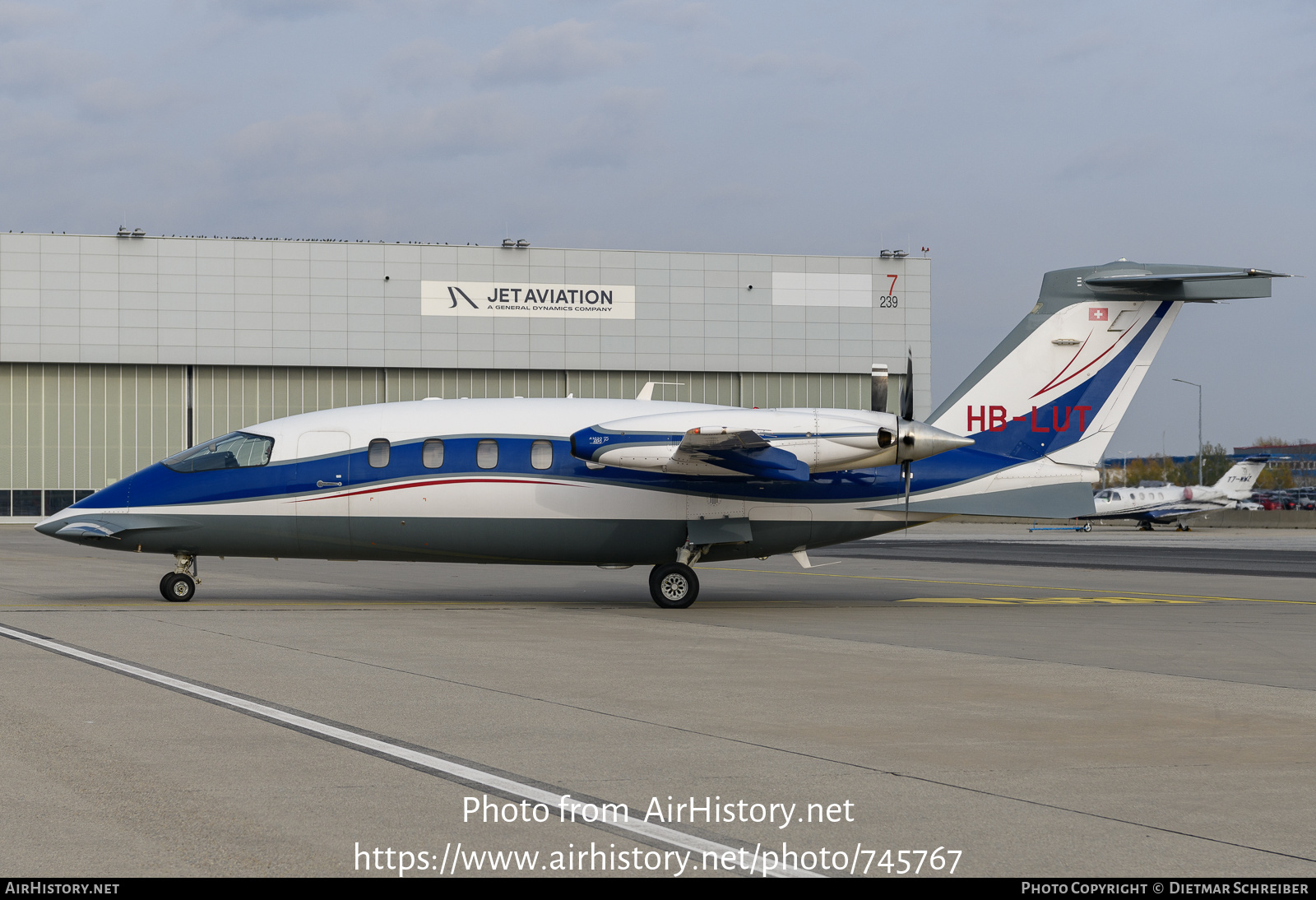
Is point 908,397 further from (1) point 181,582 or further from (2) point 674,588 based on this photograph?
(1) point 181,582

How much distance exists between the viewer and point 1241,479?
79.8 meters

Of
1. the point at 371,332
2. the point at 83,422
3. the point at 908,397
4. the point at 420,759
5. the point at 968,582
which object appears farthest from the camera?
the point at 371,332

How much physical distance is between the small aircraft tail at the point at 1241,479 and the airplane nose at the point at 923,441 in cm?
6580

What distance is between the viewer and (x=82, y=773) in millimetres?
7836

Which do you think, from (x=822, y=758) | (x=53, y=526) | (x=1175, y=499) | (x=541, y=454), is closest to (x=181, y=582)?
(x=53, y=526)

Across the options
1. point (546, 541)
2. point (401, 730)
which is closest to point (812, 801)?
point (401, 730)

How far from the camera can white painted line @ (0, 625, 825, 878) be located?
20.7ft

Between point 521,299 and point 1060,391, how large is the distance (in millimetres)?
56023

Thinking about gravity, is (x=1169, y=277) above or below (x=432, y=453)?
above

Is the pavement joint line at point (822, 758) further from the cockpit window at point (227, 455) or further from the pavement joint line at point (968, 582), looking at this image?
the pavement joint line at point (968, 582)

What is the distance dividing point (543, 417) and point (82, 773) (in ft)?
48.2

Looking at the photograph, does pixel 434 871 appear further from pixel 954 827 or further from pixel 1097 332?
pixel 1097 332

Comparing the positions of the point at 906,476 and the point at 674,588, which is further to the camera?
the point at 674,588

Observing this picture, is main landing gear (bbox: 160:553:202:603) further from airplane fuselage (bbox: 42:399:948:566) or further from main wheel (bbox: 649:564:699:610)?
main wheel (bbox: 649:564:699:610)
